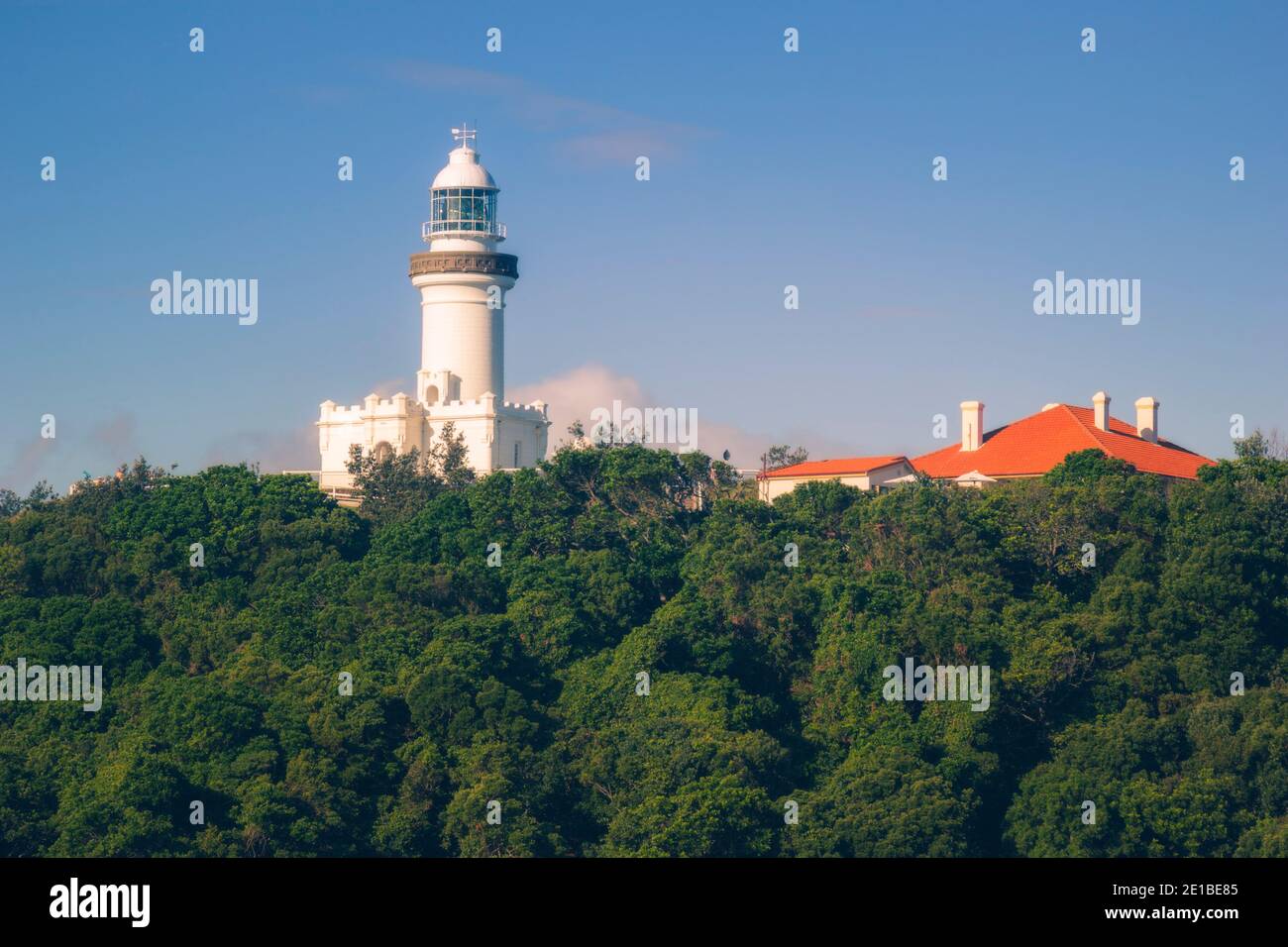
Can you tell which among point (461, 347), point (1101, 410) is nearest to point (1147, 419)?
point (1101, 410)

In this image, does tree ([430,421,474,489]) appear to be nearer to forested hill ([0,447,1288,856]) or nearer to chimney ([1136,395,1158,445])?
forested hill ([0,447,1288,856])

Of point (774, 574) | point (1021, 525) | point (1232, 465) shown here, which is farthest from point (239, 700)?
point (1232, 465)

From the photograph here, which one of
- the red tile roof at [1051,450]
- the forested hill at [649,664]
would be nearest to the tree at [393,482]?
the forested hill at [649,664]

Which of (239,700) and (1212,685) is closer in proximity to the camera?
(239,700)

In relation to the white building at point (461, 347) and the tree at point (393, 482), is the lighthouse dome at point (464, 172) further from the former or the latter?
the tree at point (393, 482)

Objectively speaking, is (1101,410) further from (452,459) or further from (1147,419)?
(452,459)
